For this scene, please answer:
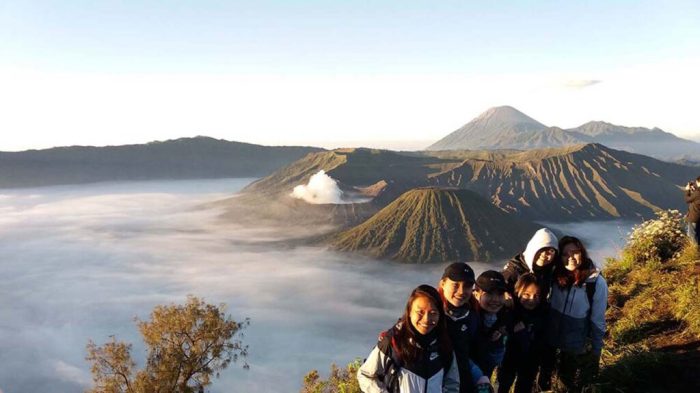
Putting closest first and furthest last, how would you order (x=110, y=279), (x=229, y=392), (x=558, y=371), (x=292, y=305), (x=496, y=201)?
1. (x=558, y=371)
2. (x=229, y=392)
3. (x=292, y=305)
4. (x=110, y=279)
5. (x=496, y=201)

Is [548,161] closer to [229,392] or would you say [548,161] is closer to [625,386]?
[229,392]

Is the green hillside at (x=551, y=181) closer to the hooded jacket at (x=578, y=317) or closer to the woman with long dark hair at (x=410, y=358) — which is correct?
the hooded jacket at (x=578, y=317)

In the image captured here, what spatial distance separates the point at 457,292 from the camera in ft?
13.4

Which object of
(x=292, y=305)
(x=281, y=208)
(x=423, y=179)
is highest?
(x=423, y=179)

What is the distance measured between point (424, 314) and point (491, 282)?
1.07 meters

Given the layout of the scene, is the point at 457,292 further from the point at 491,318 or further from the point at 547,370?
the point at 547,370

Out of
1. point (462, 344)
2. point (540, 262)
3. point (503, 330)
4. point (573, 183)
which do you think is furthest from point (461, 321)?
point (573, 183)

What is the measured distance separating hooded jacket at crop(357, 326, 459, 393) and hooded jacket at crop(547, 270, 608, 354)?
2.08m

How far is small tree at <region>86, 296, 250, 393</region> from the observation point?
19.7 meters

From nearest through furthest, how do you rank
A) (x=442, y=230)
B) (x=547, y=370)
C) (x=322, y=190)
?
1. (x=547, y=370)
2. (x=442, y=230)
3. (x=322, y=190)

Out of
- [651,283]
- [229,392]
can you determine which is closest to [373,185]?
[229,392]

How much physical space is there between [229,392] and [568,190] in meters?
161

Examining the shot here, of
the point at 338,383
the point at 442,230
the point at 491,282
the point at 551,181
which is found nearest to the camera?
the point at 491,282

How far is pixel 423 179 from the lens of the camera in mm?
181500
